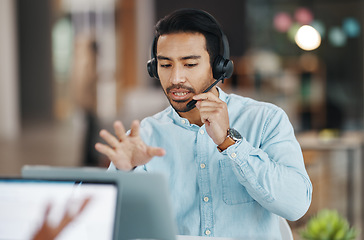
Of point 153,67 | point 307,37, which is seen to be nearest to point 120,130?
point 153,67

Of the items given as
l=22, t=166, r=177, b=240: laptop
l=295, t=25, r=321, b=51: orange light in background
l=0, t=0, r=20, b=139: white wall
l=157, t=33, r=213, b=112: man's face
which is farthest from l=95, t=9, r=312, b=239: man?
l=0, t=0, r=20, b=139: white wall

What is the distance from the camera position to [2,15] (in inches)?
371

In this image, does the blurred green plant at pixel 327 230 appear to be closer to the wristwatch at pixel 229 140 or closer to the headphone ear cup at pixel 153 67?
the wristwatch at pixel 229 140

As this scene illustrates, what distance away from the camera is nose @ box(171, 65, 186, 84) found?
4.51ft

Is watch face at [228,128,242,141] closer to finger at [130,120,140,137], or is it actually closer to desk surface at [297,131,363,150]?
finger at [130,120,140,137]

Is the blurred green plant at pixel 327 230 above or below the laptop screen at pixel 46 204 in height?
below

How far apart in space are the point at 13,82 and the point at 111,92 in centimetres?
263

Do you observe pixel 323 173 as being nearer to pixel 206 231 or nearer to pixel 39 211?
pixel 206 231

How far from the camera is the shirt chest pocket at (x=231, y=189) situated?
1.40 m

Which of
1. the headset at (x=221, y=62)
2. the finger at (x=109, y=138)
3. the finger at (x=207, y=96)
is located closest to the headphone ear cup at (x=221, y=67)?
the headset at (x=221, y=62)

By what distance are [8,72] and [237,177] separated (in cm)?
904

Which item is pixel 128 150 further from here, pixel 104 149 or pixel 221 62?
pixel 221 62

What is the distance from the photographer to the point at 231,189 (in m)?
1.40

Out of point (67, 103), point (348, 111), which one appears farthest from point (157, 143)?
point (67, 103)
